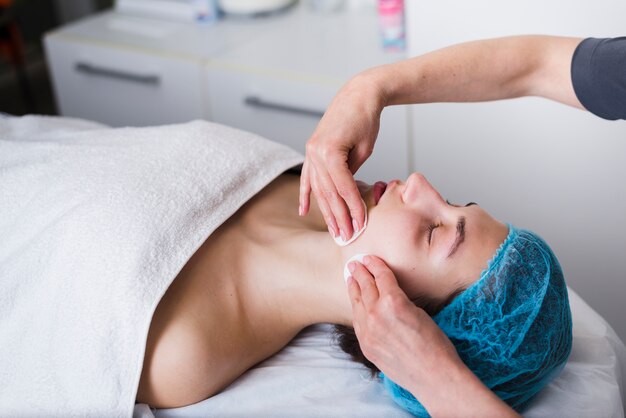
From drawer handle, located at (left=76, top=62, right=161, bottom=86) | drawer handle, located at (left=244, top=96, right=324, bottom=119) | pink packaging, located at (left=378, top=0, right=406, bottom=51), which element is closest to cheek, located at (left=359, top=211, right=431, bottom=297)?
drawer handle, located at (left=244, top=96, right=324, bottom=119)

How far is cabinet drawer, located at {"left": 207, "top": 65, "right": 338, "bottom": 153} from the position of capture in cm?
201

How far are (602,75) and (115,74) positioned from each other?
5.14 ft

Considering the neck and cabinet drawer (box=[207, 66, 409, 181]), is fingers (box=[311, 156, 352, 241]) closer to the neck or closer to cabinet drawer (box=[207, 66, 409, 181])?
the neck

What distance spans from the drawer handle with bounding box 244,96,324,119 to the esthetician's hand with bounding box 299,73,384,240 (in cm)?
78

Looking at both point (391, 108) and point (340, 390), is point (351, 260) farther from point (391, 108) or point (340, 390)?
point (391, 108)

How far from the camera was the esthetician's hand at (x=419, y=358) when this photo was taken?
93 centimetres

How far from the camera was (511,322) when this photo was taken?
3.59 ft

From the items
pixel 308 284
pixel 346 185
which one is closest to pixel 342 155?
pixel 346 185

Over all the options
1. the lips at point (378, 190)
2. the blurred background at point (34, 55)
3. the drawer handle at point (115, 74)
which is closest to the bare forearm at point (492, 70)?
the lips at point (378, 190)

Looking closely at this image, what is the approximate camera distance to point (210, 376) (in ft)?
3.82

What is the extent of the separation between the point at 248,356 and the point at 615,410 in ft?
2.04

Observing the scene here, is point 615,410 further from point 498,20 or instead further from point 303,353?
point 498,20

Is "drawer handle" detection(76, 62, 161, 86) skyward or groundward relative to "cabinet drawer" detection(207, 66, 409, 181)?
skyward

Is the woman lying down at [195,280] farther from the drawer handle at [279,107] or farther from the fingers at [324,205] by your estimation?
the drawer handle at [279,107]
